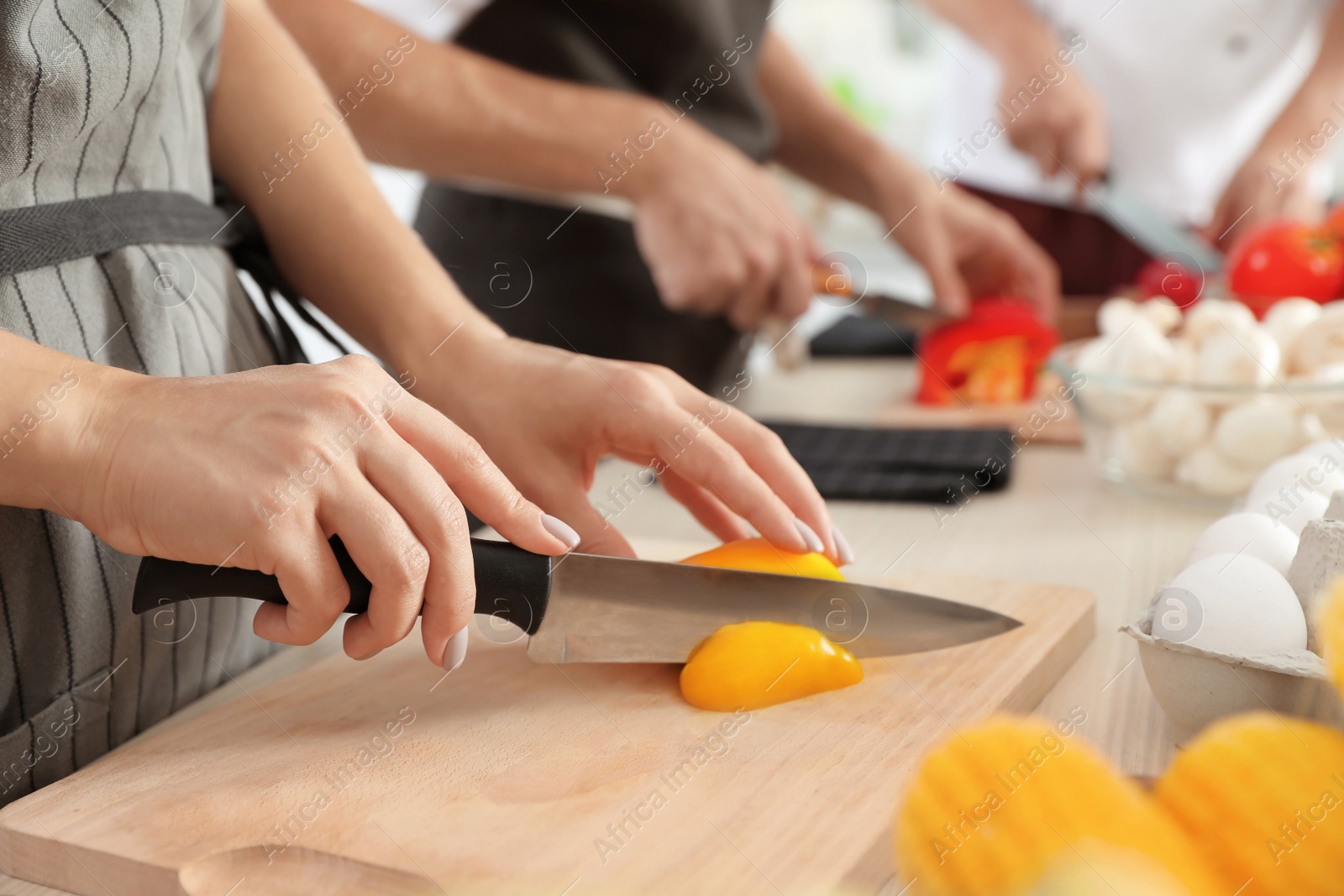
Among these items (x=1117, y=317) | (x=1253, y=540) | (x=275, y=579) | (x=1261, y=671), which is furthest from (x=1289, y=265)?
(x=275, y=579)

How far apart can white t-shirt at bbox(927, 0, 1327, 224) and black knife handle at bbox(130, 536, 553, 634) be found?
158cm

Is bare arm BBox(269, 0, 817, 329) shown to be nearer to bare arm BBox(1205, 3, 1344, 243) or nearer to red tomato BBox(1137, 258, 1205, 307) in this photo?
red tomato BBox(1137, 258, 1205, 307)

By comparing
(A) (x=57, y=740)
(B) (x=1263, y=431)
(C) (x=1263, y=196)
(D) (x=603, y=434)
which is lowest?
(A) (x=57, y=740)

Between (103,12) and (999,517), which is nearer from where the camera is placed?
(103,12)

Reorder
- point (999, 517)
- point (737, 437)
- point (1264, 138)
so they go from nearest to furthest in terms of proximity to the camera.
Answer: point (737, 437)
point (999, 517)
point (1264, 138)

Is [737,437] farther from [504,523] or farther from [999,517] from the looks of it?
[999,517]

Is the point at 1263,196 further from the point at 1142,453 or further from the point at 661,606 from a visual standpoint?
the point at 661,606

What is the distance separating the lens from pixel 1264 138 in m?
1.99

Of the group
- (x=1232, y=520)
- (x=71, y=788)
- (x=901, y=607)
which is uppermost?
(x=1232, y=520)

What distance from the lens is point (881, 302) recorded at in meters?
1.50

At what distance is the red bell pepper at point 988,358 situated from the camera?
147 centimetres

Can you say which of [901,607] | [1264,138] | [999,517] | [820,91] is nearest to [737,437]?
[901,607]

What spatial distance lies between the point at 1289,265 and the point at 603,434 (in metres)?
1.06

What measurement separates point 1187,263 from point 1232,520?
119 centimetres
